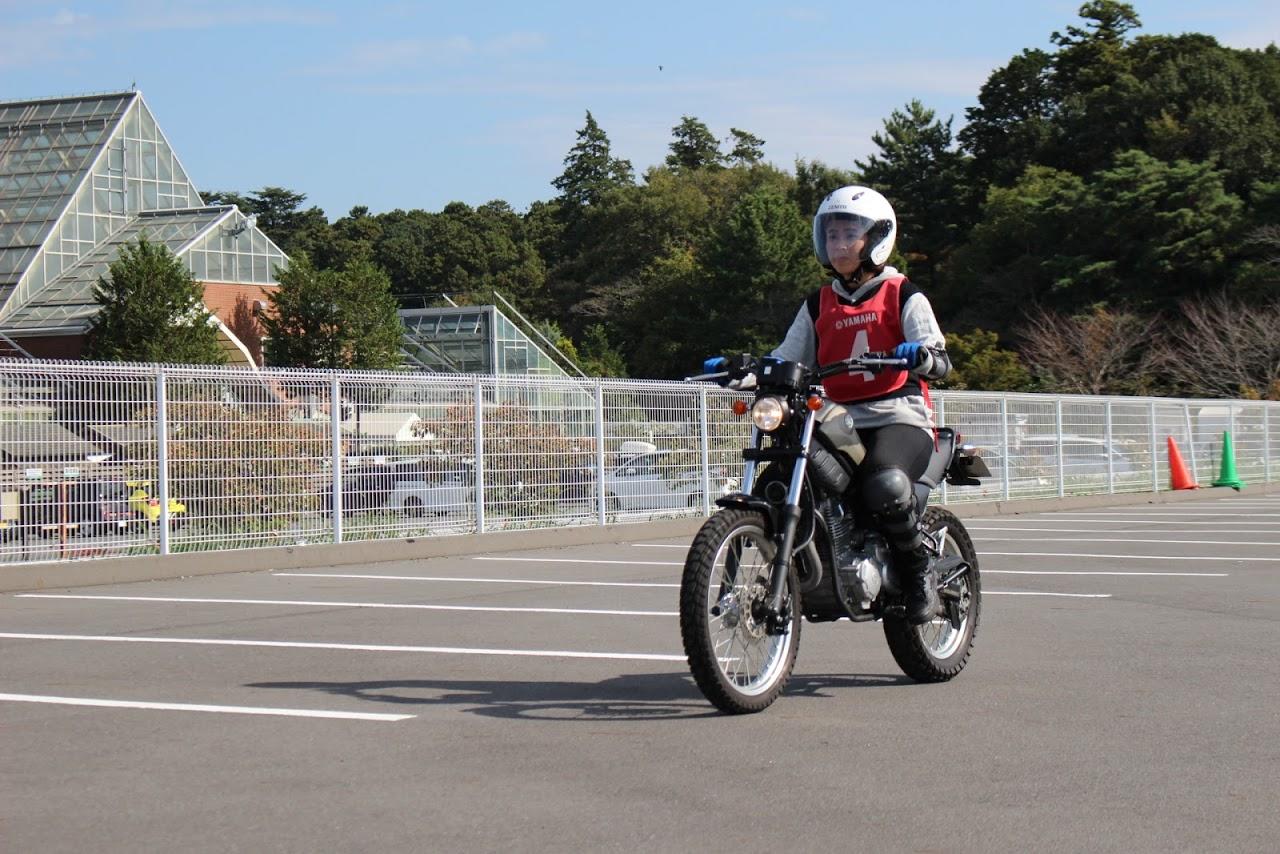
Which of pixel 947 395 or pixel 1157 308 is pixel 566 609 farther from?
pixel 1157 308

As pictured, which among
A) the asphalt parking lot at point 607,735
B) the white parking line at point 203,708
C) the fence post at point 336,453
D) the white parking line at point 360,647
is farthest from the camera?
the fence post at point 336,453

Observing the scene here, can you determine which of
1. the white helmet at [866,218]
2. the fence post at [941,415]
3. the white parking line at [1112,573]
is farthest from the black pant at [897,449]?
the fence post at [941,415]

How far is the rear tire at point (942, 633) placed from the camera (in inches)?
255

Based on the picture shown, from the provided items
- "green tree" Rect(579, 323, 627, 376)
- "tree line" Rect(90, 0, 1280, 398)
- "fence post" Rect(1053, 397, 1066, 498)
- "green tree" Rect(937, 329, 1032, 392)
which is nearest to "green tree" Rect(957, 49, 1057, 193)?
"tree line" Rect(90, 0, 1280, 398)

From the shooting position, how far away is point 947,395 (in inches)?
Answer: 860

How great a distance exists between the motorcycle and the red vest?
0.77 feet

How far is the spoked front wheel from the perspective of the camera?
5.50 metres

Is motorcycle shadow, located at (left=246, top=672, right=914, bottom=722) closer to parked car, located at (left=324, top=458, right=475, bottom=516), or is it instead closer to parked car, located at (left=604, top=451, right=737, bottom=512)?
parked car, located at (left=324, top=458, right=475, bottom=516)

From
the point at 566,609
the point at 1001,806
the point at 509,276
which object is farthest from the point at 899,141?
the point at 1001,806

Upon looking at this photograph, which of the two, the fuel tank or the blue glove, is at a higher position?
the blue glove

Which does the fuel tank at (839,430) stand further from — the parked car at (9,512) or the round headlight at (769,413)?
the parked car at (9,512)

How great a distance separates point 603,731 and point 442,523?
10.4 meters

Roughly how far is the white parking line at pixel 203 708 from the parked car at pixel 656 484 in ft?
37.2

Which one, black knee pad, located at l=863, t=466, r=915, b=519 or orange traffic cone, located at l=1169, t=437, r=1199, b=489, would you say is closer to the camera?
black knee pad, located at l=863, t=466, r=915, b=519
